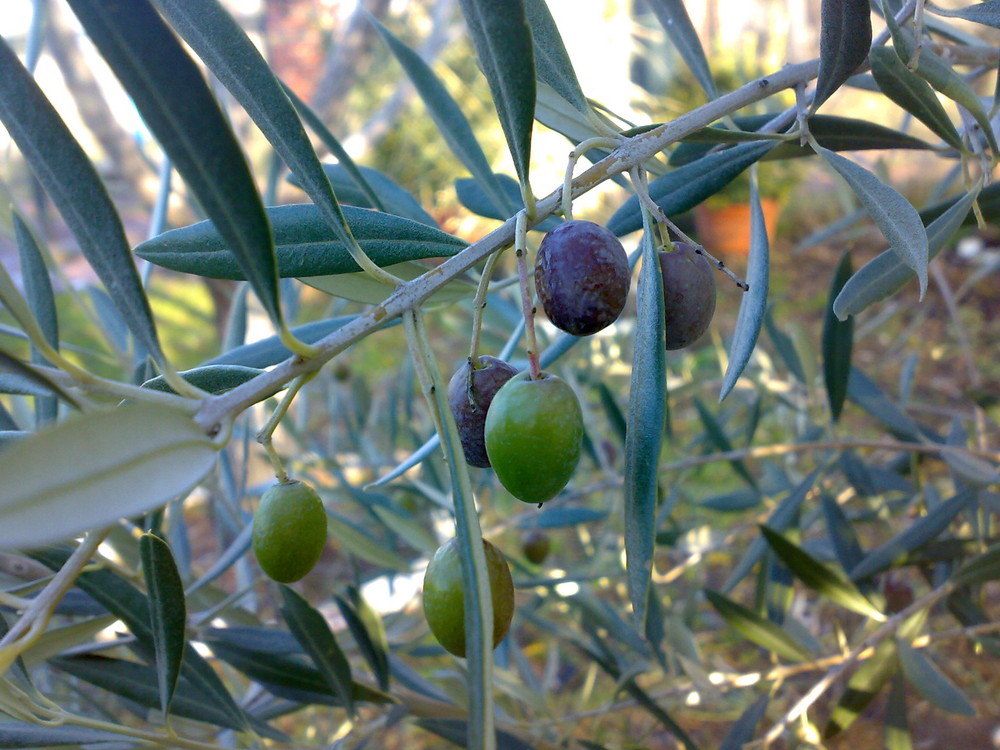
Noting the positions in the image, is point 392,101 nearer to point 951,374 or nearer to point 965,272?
point 951,374

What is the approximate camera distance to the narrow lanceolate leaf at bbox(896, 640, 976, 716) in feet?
3.13

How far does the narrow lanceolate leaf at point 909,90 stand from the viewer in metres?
0.61

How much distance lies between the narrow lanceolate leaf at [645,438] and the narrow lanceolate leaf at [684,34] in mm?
428

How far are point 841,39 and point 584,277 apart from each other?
292 mm

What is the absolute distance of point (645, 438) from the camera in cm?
48

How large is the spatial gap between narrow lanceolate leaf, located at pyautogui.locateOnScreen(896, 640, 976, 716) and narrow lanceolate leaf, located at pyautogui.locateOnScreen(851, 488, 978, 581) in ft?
0.39

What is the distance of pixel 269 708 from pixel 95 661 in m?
0.33

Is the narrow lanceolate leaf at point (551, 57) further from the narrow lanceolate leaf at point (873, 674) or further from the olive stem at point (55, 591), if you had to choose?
the narrow lanceolate leaf at point (873, 674)

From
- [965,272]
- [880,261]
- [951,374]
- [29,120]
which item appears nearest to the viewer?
[29,120]

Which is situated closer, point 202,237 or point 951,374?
point 202,237

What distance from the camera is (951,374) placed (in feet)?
11.4

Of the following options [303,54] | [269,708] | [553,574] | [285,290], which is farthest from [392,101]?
[303,54]

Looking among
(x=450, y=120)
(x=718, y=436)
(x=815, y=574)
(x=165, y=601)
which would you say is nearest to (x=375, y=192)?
(x=450, y=120)

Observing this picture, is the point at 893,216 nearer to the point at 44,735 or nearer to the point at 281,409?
the point at 281,409
